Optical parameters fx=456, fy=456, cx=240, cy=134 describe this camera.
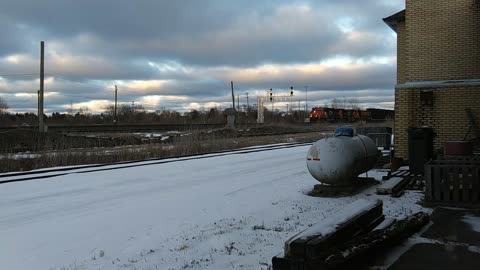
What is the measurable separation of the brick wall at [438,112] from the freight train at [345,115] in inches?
2552

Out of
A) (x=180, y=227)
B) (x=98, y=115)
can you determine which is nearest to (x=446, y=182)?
(x=180, y=227)

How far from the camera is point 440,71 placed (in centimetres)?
1342

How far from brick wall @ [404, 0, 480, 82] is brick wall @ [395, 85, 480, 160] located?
0.47 metres

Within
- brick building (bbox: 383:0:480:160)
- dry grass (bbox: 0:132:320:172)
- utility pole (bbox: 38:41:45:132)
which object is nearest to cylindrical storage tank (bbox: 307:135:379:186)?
brick building (bbox: 383:0:480:160)

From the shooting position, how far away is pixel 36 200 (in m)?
10.2

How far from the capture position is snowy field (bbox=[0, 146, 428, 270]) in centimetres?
590

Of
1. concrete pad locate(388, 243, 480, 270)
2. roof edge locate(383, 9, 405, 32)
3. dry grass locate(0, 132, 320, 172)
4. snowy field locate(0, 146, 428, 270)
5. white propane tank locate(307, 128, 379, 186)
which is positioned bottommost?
snowy field locate(0, 146, 428, 270)

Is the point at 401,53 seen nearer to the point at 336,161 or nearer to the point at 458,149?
the point at 336,161

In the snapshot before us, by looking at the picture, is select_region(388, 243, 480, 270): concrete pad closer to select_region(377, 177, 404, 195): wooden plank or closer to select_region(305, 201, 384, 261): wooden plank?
select_region(305, 201, 384, 261): wooden plank

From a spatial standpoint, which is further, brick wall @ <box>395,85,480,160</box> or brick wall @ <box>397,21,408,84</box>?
brick wall @ <box>397,21,408,84</box>

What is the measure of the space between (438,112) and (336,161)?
468 centimetres

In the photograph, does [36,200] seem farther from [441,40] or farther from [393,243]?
[441,40]

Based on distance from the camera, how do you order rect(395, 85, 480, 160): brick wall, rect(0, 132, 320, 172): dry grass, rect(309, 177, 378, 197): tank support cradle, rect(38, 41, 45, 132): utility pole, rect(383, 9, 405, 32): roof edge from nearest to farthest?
rect(309, 177, 378, 197): tank support cradle, rect(395, 85, 480, 160): brick wall, rect(383, 9, 405, 32): roof edge, rect(0, 132, 320, 172): dry grass, rect(38, 41, 45, 132): utility pole

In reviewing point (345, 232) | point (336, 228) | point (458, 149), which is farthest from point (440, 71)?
point (336, 228)
